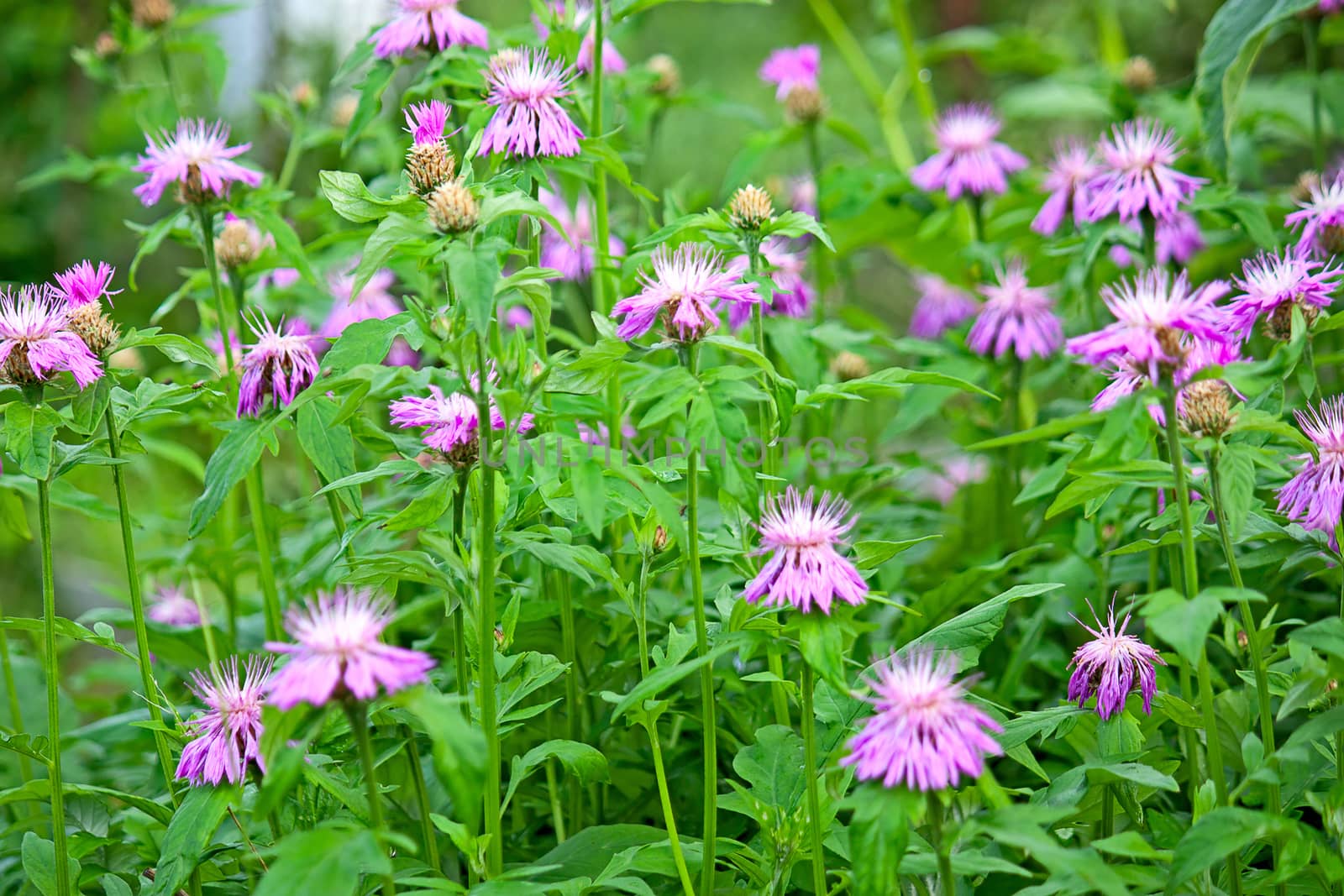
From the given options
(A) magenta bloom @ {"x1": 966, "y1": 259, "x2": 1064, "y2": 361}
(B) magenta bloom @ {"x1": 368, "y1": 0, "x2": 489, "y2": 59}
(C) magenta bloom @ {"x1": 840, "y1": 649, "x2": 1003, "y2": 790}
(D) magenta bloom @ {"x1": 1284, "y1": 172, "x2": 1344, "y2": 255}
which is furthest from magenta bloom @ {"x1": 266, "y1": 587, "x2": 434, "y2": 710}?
(A) magenta bloom @ {"x1": 966, "y1": 259, "x2": 1064, "y2": 361}

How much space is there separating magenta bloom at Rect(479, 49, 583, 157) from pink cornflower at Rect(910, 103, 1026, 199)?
851 mm

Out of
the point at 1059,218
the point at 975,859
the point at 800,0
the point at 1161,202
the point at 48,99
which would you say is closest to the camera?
the point at 975,859

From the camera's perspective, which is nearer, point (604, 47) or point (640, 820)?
point (640, 820)

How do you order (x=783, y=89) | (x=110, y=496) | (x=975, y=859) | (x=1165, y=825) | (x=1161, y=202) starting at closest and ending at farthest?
(x=975, y=859)
(x=1165, y=825)
(x=1161, y=202)
(x=783, y=89)
(x=110, y=496)

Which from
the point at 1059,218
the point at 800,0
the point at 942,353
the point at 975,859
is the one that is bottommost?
the point at 975,859

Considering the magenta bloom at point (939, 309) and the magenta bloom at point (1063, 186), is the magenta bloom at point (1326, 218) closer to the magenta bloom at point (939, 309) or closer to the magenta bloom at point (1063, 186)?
the magenta bloom at point (1063, 186)

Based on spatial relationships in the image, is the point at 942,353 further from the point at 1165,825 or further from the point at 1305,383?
the point at 1165,825

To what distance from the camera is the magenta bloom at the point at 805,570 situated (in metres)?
0.78

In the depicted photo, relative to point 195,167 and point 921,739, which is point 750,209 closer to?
point 921,739

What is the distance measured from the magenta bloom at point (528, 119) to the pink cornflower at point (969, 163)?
33.5 inches

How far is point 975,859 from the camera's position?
0.76 m

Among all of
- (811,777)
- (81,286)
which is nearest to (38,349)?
(81,286)

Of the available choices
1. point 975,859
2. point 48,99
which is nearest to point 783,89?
point 975,859

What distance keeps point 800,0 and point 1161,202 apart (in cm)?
343
